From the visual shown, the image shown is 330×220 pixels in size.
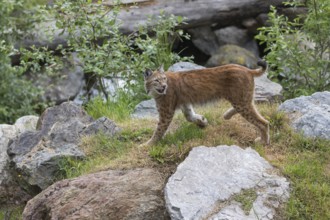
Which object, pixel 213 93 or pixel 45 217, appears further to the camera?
pixel 213 93

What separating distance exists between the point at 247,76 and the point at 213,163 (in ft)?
4.00

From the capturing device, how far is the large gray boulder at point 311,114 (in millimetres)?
7590

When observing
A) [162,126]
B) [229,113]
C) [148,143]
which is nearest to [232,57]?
[229,113]

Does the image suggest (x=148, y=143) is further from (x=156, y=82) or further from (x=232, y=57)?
(x=232, y=57)

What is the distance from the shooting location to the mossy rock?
523 inches

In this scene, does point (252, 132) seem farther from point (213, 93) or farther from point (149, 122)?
point (149, 122)

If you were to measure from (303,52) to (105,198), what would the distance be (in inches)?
183

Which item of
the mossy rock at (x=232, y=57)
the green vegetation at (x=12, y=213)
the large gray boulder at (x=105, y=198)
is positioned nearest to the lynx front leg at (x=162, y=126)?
the large gray boulder at (x=105, y=198)

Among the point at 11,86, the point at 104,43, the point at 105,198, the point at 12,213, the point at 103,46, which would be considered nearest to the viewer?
the point at 105,198

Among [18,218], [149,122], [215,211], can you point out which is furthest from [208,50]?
[215,211]

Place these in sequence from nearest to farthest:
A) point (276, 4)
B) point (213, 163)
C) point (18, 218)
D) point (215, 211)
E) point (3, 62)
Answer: point (215, 211) → point (213, 163) → point (18, 218) → point (3, 62) → point (276, 4)

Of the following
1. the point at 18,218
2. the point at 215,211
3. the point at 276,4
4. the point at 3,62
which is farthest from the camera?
the point at 276,4

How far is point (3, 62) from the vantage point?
11.5m

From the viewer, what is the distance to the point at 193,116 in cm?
780
